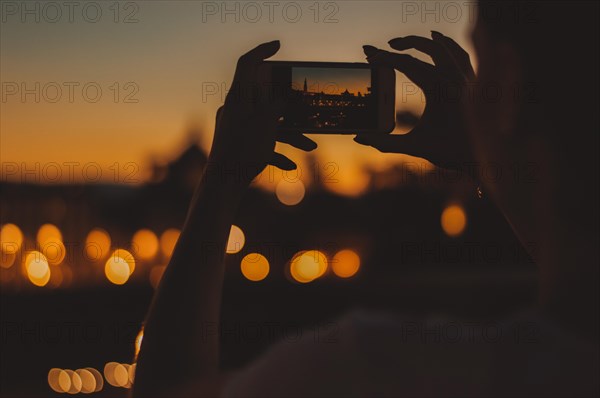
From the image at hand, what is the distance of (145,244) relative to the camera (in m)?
51.7

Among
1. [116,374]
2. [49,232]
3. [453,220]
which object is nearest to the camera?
[116,374]

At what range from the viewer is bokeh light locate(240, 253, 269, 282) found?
166 feet

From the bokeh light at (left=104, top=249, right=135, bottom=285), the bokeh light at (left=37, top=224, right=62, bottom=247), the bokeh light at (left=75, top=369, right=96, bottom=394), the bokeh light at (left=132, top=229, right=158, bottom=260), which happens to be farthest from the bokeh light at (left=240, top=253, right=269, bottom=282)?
the bokeh light at (left=75, top=369, right=96, bottom=394)

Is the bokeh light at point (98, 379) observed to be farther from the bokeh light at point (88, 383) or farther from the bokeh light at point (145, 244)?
the bokeh light at point (145, 244)

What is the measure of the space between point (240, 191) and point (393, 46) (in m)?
0.41

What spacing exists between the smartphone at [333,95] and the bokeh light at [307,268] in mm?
44279

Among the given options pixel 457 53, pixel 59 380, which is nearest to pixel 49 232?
pixel 59 380

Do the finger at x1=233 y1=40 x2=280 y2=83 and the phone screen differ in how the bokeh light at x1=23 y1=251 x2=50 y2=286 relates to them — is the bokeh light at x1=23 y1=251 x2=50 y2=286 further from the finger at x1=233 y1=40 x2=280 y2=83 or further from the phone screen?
the finger at x1=233 y1=40 x2=280 y2=83

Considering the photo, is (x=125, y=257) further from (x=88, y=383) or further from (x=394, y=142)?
(x=394, y=142)

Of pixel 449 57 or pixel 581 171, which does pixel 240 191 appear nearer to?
pixel 449 57

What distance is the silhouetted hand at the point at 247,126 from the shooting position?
1.53 metres

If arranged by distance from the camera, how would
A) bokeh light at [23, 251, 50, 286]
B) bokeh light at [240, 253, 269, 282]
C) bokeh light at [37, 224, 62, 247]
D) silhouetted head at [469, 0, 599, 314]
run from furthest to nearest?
bokeh light at [37, 224, 62, 247] < bokeh light at [240, 253, 269, 282] < bokeh light at [23, 251, 50, 286] < silhouetted head at [469, 0, 599, 314]

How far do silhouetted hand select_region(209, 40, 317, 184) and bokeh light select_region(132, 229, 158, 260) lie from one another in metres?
47.4

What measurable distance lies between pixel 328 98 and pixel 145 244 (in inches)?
2004
